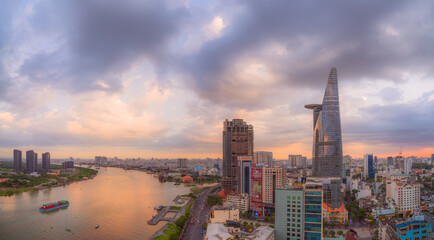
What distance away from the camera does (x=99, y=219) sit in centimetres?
1204

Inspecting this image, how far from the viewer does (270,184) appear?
13.9m

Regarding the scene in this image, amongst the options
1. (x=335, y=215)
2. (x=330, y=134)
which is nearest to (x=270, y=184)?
(x=335, y=215)

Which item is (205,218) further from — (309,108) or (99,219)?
(309,108)

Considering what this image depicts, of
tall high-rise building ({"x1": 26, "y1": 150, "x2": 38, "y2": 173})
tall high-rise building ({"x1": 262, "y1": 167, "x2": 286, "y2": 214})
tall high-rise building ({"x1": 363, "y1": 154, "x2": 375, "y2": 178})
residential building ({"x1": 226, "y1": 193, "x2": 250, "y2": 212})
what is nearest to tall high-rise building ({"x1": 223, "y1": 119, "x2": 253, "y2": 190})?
residential building ({"x1": 226, "y1": 193, "x2": 250, "y2": 212})

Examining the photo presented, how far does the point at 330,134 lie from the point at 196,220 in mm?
10662

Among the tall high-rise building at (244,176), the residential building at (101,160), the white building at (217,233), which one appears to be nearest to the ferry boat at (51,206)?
the tall high-rise building at (244,176)

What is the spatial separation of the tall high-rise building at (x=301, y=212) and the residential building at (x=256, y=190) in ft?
22.9

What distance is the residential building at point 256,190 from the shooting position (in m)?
14.0

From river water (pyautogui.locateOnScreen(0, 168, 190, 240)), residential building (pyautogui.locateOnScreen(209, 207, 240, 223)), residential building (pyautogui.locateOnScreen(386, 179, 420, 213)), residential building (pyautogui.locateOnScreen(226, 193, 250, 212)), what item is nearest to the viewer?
residential building (pyautogui.locateOnScreen(209, 207, 240, 223))

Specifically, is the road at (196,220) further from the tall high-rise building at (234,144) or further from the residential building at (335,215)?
the residential building at (335,215)

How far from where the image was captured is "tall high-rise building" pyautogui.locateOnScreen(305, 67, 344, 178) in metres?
17.4

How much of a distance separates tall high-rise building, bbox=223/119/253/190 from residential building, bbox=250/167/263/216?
23.5 ft

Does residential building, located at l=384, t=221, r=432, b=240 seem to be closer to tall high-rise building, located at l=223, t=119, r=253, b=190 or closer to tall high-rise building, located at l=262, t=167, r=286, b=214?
tall high-rise building, located at l=262, t=167, r=286, b=214

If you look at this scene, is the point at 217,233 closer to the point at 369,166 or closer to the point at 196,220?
the point at 196,220
